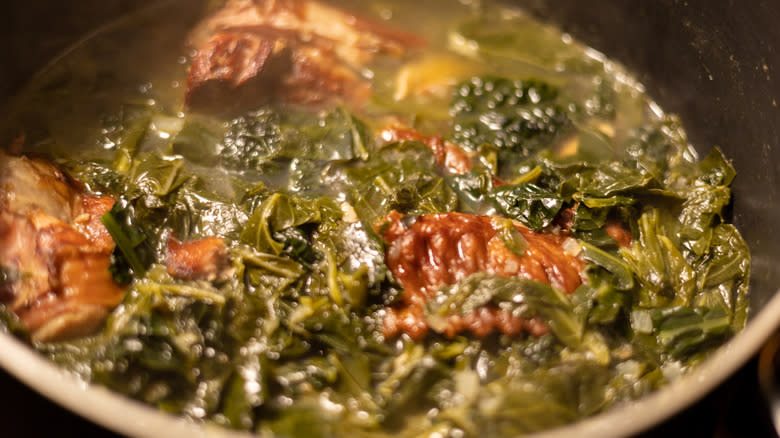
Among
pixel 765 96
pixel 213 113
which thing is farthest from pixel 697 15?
pixel 213 113

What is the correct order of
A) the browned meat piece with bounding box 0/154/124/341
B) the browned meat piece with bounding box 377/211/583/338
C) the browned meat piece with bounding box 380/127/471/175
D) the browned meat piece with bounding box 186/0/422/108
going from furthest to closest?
the browned meat piece with bounding box 186/0/422/108
the browned meat piece with bounding box 380/127/471/175
the browned meat piece with bounding box 377/211/583/338
the browned meat piece with bounding box 0/154/124/341

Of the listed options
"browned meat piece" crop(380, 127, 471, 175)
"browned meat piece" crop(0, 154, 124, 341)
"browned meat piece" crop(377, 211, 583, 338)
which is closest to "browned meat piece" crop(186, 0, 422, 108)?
"browned meat piece" crop(380, 127, 471, 175)

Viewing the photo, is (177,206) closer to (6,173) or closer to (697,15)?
(6,173)

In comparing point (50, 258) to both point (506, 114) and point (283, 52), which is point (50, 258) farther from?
point (506, 114)

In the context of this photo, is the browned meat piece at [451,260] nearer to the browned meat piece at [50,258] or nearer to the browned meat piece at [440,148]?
the browned meat piece at [440,148]

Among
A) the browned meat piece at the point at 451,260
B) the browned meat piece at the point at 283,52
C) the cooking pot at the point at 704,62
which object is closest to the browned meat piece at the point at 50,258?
the cooking pot at the point at 704,62

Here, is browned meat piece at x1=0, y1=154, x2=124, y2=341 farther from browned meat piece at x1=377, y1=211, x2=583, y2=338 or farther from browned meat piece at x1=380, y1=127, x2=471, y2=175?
browned meat piece at x1=380, y1=127, x2=471, y2=175
